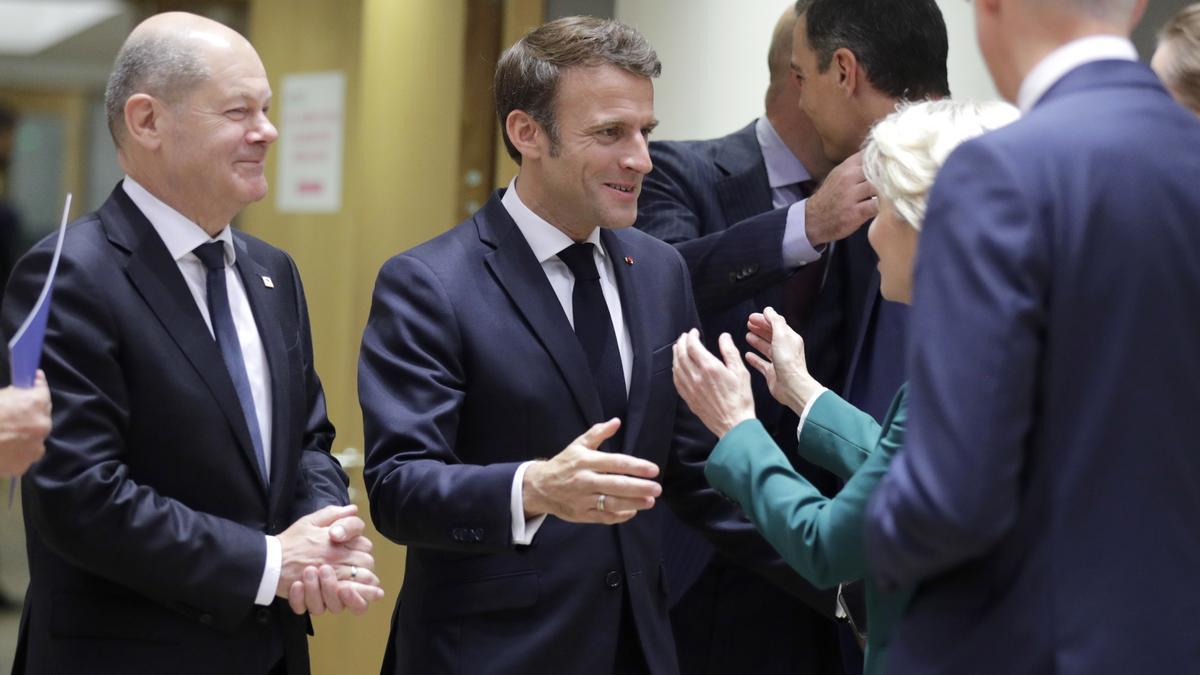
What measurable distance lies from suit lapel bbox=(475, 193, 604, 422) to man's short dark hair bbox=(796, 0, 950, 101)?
899 mm

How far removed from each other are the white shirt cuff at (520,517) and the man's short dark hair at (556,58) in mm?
642

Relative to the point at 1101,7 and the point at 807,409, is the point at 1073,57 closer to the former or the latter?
the point at 1101,7

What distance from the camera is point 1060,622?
Answer: 141 centimetres

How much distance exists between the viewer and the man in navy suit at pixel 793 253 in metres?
2.79

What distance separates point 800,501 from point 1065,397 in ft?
1.68

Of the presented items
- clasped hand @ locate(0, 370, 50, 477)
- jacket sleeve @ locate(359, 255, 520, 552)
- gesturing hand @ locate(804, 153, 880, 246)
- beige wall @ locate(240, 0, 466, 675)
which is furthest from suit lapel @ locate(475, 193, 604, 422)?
beige wall @ locate(240, 0, 466, 675)

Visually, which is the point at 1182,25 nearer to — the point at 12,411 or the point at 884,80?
the point at 884,80

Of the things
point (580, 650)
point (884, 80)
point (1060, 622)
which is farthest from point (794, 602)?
point (1060, 622)

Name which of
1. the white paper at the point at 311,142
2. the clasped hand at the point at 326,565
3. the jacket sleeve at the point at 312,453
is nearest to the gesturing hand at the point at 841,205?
the jacket sleeve at the point at 312,453

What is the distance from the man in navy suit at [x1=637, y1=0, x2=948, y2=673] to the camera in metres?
2.79

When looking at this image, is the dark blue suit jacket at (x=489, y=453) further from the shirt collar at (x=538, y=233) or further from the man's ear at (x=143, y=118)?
the man's ear at (x=143, y=118)

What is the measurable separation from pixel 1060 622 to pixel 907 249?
0.61 metres

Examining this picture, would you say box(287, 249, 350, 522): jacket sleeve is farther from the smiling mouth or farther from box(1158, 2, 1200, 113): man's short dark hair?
box(1158, 2, 1200, 113): man's short dark hair

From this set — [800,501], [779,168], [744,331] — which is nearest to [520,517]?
[800,501]
